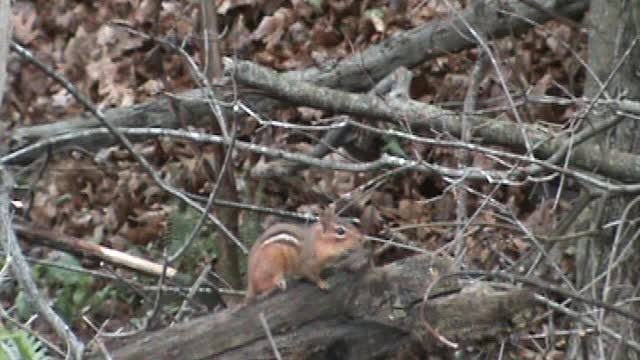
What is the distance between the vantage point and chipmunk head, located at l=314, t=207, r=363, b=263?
5156mm

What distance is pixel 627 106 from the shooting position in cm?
561

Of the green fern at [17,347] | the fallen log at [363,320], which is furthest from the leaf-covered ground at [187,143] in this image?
the green fern at [17,347]

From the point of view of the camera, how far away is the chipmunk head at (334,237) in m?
5.16

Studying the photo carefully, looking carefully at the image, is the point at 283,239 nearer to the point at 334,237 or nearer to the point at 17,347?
the point at 334,237

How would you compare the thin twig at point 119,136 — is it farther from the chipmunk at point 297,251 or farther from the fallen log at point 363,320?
the fallen log at point 363,320

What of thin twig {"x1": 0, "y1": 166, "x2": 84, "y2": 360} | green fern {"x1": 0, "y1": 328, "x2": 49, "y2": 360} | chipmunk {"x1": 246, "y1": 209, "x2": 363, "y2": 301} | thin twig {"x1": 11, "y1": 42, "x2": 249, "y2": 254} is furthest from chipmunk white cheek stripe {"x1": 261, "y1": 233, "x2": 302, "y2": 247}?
green fern {"x1": 0, "y1": 328, "x2": 49, "y2": 360}

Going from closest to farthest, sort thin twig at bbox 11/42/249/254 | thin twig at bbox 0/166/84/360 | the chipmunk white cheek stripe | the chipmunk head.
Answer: thin twig at bbox 0/166/84/360 → the chipmunk head → the chipmunk white cheek stripe → thin twig at bbox 11/42/249/254

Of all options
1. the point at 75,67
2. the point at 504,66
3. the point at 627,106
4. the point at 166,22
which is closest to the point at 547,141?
the point at 627,106

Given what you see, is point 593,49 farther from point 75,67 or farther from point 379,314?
point 75,67

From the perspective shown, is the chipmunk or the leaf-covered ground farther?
the leaf-covered ground

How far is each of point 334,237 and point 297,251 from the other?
14 cm

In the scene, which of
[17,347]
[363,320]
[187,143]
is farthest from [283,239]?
[187,143]

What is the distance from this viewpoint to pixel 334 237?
206 inches

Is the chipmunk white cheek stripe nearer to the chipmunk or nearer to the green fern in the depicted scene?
the chipmunk
